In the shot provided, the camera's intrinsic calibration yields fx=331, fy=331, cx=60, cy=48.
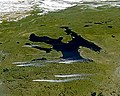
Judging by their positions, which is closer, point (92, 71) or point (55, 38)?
point (92, 71)

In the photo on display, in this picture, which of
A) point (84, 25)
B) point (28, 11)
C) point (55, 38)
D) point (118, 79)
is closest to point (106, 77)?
point (118, 79)

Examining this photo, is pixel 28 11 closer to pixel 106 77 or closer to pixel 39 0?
pixel 39 0

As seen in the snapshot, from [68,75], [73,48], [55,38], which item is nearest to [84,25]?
[55,38]

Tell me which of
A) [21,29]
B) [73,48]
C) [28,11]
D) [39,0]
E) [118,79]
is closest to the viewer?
[118,79]

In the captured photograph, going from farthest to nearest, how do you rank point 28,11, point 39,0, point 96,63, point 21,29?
1. point 39,0
2. point 28,11
3. point 21,29
4. point 96,63

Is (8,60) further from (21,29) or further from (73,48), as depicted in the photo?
(21,29)

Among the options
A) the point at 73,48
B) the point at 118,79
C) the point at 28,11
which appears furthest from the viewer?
the point at 28,11
